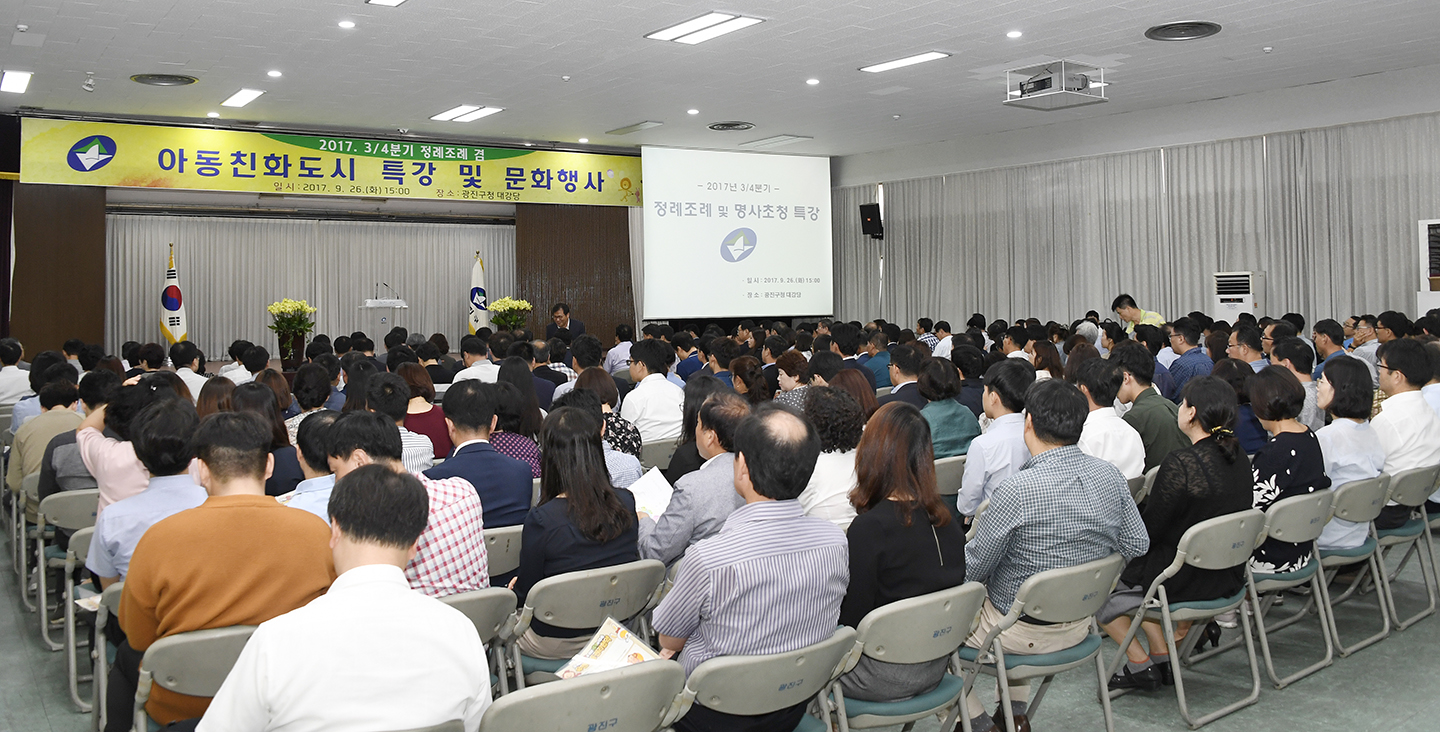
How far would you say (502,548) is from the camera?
3.59m

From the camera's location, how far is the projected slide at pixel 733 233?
14945mm

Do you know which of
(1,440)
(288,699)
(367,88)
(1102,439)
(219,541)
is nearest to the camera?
(288,699)

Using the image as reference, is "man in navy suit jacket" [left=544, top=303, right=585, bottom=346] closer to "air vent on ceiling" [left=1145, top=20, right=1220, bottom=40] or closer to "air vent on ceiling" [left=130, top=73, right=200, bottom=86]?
"air vent on ceiling" [left=130, top=73, right=200, bottom=86]

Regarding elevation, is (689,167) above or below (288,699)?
above

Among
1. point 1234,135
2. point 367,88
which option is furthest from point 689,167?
point 1234,135

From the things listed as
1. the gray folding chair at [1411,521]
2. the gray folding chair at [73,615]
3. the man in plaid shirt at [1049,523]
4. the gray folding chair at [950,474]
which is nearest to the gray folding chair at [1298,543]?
the gray folding chair at [1411,521]

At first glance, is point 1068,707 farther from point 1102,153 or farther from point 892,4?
point 1102,153

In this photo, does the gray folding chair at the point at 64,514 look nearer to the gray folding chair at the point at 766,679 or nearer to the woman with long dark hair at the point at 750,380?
the gray folding chair at the point at 766,679

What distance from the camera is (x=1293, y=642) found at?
15.3 ft

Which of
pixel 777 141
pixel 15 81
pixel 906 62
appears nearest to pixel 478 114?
pixel 777 141

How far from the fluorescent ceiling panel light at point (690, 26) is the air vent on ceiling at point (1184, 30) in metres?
3.64

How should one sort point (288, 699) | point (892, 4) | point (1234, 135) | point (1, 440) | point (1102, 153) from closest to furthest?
point (288, 699), point (1, 440), point (892, 4), point (1234, 135), point (1102, 153)

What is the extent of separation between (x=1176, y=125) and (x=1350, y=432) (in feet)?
29.8

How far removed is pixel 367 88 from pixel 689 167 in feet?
17.6
